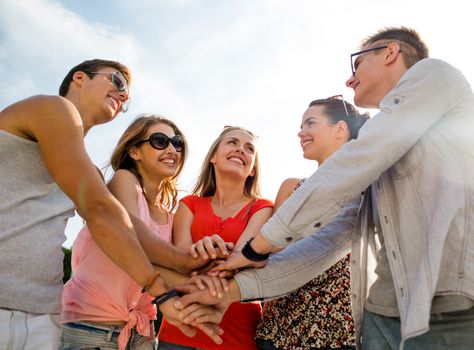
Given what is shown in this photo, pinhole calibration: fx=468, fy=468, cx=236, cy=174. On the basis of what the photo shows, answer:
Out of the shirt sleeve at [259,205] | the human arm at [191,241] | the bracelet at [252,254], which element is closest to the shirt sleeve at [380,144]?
the bracelet at [252,254]

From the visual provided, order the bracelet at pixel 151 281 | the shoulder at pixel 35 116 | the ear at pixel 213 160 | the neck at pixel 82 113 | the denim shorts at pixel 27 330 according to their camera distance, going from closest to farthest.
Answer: the denim shorts at pixel 27 330, the shoulder at pixel 35 116, the bracelet at pixel 151 281, the neck at pixel 82 113, the ear at pixel 213 160

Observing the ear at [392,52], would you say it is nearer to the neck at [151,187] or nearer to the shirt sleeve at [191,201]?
the shirt sleeve at [191,201]

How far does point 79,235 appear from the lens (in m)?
4.10

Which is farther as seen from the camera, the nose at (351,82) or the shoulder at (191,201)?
the shoulder at (191,201)

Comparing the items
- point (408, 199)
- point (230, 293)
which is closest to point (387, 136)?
point (408, 199)

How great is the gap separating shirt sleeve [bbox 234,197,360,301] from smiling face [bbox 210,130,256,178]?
Result: 1411 mm

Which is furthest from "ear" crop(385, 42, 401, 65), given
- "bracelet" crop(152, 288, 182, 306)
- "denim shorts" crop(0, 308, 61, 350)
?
"denim shorts" crop(0, 308, 61, 350)

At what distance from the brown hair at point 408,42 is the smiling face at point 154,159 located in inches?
88.1

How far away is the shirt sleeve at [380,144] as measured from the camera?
259 centimetres

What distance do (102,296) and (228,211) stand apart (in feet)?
4.69

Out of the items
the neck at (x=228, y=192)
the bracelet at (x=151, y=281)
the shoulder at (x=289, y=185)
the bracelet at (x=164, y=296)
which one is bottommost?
the bracelet at (x=164, y=296)

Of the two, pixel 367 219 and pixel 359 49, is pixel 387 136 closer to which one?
pixel 367 219

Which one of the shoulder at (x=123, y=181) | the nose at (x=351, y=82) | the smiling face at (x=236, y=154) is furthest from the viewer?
the smiling face at (x=236, y=154)

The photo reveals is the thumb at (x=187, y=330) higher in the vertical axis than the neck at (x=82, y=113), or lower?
lower
